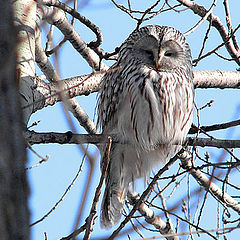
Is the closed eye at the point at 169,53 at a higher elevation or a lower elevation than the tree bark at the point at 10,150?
higher

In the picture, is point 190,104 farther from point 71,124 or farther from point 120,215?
point 71,124

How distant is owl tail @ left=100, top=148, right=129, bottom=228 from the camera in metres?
4.61

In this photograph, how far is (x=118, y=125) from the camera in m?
4.43

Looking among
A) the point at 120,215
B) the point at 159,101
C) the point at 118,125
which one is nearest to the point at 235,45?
the point at 159,101

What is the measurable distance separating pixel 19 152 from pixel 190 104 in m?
3.57

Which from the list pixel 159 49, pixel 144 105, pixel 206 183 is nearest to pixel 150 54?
pixel 159 49

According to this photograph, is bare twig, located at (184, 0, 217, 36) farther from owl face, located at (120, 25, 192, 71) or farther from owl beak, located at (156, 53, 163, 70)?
owl beak, located at (156, 53, 163, 70)

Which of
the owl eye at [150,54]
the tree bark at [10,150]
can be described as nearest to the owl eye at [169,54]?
the owl eye at [150,54]

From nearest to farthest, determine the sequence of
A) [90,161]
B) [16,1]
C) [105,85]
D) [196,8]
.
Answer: [90,161] → [16,1] → [105,85] → [196,8]

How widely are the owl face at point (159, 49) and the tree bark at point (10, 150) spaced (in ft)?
11.7

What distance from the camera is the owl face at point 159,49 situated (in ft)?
15.6

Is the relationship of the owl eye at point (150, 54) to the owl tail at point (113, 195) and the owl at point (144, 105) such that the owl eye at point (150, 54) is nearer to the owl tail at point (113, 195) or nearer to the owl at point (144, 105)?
the owl at point (144, 105)

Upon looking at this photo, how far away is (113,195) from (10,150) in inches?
147

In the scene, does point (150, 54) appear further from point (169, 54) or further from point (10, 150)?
point (10, 150)
